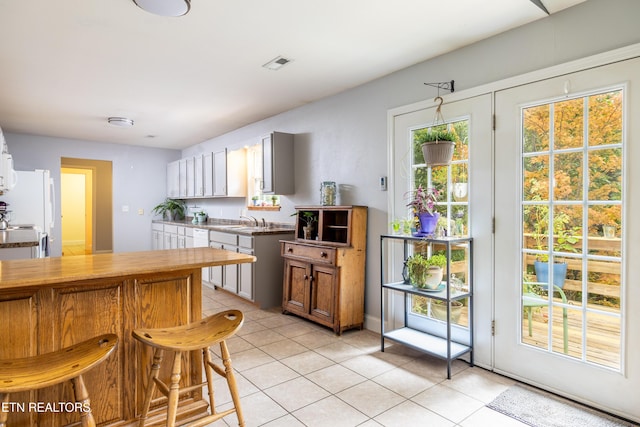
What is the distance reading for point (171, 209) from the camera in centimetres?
741

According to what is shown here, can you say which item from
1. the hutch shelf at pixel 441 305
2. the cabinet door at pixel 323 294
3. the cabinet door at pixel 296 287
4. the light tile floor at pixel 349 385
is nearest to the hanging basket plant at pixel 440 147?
the hutch shelf at pixel 441 305

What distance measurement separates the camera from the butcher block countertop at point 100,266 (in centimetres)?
152

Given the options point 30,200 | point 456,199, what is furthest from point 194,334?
point 30,200

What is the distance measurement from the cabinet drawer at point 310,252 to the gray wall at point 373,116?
1.36ft

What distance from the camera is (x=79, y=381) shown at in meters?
1.43

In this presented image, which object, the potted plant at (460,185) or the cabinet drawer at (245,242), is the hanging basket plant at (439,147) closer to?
the potted plant at (460,185)

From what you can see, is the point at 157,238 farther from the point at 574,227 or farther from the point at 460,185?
the point at 574,227

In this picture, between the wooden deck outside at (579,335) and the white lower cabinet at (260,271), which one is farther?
the white lower cabinet at (260,271)

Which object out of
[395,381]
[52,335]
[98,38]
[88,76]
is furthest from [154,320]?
[88,76]

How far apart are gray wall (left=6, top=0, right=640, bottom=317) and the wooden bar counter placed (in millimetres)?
1927

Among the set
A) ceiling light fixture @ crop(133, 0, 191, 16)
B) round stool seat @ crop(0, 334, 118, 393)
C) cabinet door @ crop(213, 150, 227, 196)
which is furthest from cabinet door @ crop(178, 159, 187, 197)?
round stool seat @ crop(0, 334, 118, 393)

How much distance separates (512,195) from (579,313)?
83 centimetres

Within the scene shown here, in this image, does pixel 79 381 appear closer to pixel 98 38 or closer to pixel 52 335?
pixel 52 335

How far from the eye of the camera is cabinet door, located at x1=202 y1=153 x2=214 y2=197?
597 centimetres
